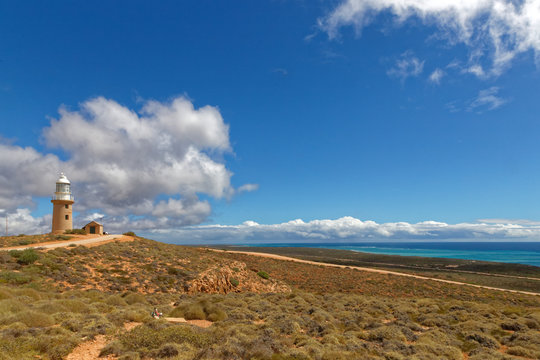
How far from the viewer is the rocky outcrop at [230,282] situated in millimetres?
25750

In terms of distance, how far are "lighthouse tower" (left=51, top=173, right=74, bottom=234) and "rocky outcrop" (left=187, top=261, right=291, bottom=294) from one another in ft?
80.0

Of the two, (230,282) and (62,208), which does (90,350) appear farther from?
(62,208)

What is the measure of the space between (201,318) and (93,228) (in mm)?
39414

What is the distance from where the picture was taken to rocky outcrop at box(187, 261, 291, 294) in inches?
1014

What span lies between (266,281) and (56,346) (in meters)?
25.9

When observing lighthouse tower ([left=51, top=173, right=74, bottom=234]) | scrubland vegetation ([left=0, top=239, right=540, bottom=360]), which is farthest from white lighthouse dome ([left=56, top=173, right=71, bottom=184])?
scrubland vegetation ([left=0, top=239, right=540, bottom=360])

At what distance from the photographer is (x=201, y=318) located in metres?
14.0

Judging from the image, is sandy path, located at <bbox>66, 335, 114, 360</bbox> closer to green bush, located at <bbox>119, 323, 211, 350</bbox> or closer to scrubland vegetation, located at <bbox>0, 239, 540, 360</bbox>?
scrubland vegetation, located at <bbox>0, 239, 540, 360</bbox>

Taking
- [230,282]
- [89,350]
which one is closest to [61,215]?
[230,282]

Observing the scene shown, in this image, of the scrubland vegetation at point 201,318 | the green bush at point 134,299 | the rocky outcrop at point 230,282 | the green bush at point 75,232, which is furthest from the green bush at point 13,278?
the green bush at point 75,232

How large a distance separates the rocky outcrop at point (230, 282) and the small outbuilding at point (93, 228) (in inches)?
972

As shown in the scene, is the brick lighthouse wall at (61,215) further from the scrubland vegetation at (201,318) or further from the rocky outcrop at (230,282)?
the rocky outcrop at (230,282)

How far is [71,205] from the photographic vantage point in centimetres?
4025

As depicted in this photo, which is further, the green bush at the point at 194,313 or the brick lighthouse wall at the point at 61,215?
the brick lighthouse wall at the point at 61,215
